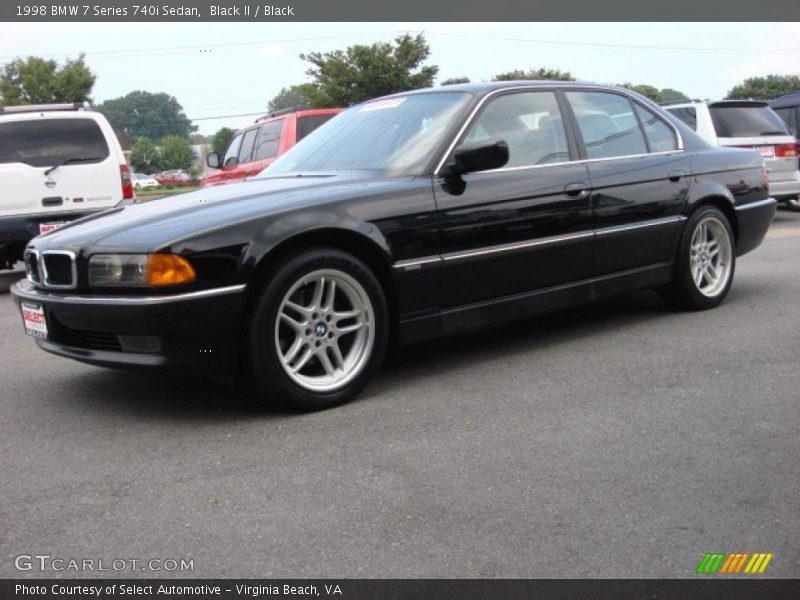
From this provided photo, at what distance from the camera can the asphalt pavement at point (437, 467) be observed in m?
2.59

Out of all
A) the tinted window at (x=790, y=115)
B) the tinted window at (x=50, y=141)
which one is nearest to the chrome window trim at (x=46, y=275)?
the tinted window at (x=50, y=141)

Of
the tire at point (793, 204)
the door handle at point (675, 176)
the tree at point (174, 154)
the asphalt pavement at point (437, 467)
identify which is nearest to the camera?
the asphalt pavement at point (437, 467)

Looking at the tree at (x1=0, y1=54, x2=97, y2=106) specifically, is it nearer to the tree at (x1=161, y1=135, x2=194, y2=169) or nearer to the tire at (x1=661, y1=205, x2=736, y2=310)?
the tire at (x1=661, y1=205, x2=736, y2=310)

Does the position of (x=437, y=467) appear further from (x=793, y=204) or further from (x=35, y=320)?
(x=793, y=204)

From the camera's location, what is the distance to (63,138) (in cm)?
882

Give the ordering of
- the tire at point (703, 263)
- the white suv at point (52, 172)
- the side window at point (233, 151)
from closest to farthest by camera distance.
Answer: the tire at point (703, 263)
the white suv at point (52, 172)
the side window at point (233, 151)

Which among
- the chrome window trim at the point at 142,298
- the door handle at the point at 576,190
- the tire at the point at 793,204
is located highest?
the door handle at the point at 576,190

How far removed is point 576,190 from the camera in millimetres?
4918

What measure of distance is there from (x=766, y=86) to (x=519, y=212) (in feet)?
196

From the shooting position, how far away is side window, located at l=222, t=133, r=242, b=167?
12461 millimetres

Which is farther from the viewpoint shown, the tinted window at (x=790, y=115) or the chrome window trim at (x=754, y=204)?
the tinted window at (x=790, y=115)

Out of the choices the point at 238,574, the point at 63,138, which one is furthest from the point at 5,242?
the point at 238,574

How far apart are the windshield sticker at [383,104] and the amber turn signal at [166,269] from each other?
2.06 meters

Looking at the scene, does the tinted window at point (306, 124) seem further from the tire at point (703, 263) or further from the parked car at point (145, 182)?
the parked car at point (145, 182)
